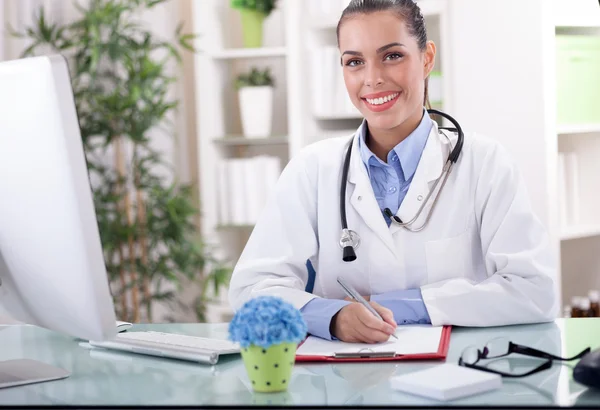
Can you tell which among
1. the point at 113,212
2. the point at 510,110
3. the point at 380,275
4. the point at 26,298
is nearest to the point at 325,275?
the point at 380,275

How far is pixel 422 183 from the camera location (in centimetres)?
189

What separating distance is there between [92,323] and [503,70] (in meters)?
2.62

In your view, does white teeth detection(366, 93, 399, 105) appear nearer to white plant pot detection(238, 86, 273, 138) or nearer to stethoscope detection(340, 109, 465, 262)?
stethoscope detection(340, 109, 465, 262)

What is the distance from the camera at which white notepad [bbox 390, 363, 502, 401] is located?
111cm

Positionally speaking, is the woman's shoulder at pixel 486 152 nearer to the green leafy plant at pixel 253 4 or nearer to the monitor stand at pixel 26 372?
the monitor stand at pixel 26 372

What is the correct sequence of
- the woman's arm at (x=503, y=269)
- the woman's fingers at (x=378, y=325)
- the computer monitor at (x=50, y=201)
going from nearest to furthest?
1. the computer monitor at (x=50, y=201)
2. the woman's fingers at (x=378, y=325)
3. the woman's arm at (x=503, y=269)

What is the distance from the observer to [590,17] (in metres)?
3.52

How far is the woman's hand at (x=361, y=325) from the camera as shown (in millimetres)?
1467

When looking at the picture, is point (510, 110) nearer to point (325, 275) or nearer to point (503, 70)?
point (503, 70)

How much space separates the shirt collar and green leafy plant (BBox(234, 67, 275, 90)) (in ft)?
6.35

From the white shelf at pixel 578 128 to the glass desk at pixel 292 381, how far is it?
76.1 inches

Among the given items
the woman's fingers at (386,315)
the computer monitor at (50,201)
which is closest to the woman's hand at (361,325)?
the woman's fingers at (386,315)

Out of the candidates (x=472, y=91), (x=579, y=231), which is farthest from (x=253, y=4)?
(x=579, y=231)

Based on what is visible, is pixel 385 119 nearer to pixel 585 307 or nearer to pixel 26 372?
pixel 26 372
